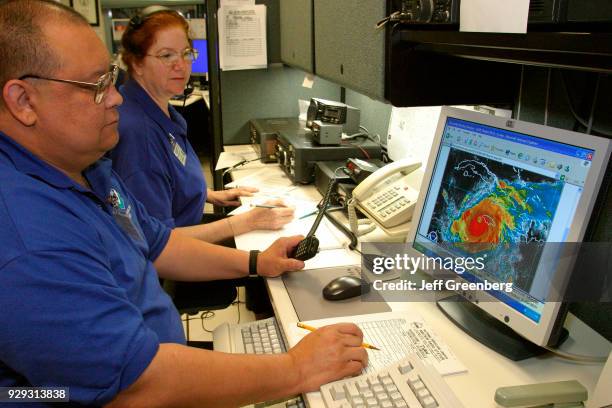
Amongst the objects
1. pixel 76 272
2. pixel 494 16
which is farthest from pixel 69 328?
pixel 494 16

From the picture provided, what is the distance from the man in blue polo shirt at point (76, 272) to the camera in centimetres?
65

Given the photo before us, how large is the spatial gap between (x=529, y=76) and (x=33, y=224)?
980mm

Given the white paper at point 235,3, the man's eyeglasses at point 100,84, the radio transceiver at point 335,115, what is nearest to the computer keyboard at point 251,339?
the man's eyeglasses at point 100,84

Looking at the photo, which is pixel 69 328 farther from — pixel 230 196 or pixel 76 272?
pixel 230 196

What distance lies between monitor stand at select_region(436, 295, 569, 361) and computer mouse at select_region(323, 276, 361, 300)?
0.53 feet

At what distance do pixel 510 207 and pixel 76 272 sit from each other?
67 cm

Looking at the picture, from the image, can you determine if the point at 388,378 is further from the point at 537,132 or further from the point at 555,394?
the point at 537,132

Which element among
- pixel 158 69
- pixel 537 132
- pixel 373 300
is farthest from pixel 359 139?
pixel 537 132

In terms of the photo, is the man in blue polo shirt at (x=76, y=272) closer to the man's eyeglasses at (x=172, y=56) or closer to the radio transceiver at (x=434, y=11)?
the radio transceiver at (x=434, y=11)

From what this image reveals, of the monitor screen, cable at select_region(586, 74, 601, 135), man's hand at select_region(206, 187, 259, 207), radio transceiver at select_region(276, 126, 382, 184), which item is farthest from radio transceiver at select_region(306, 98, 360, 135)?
the monitor screen

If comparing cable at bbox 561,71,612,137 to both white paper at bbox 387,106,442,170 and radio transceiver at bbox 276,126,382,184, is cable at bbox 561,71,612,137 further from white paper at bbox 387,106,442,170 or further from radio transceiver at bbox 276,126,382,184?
radio transceiver at bbox 276,126,382,184

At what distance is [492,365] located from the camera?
0.83 m

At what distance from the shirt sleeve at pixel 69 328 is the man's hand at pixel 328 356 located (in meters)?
0.24

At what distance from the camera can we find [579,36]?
605 mm
